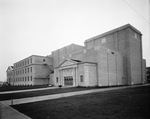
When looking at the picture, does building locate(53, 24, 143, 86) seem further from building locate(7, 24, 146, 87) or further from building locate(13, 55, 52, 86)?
building locate(13, 55, 52, 86)

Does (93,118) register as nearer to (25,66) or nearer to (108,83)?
(108,83)

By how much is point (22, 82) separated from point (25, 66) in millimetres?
9780

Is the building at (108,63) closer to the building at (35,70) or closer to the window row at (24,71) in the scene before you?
the building at (35,70)

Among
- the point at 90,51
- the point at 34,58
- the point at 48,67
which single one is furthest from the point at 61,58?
the point at 90,51

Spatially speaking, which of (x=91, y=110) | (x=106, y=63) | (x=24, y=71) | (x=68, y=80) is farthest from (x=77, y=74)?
(x=24, y=71)

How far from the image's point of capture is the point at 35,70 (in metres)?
52.2

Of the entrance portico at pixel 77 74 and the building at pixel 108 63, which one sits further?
the building at pixel 108 63

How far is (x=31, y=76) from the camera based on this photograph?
53.0m

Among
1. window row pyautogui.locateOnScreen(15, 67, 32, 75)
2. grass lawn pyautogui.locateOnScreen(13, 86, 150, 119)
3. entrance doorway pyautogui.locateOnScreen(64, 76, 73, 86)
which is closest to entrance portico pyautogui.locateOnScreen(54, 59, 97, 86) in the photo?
entrance doorway pyautogui.locateOnScreen(64, 76, 73, 86)

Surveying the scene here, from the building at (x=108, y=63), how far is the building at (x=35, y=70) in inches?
645

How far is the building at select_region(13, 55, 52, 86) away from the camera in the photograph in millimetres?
52213

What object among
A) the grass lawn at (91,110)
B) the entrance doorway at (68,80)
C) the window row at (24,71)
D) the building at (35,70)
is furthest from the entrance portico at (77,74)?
the window row at (24,71)

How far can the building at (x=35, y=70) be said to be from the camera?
52213mm

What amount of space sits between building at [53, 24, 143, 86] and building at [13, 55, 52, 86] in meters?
16.4
